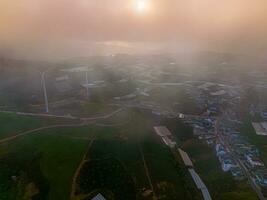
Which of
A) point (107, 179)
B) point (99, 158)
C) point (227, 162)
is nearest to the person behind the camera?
point (107, 179)

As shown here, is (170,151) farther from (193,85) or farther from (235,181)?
(193,85)

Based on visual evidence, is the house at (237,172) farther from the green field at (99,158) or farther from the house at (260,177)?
the house at (260,177)

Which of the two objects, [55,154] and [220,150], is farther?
[220,150]

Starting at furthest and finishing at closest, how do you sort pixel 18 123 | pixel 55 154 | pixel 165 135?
pixel 165 135
pixel 18 123
pixel 55 154

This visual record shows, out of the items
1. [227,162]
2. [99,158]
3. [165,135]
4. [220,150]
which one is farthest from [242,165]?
[99,158]

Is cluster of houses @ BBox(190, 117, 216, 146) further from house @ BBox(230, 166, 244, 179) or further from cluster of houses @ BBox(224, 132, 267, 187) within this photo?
house @ BBox(230, 166, 244, 179)

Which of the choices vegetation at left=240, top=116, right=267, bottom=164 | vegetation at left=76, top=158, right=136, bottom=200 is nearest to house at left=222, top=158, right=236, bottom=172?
vegetation at left=240, top=116, right=267, bottom=164

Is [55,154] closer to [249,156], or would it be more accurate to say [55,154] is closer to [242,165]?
[242,165]

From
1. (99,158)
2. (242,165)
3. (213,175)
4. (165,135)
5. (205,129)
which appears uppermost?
(99,158)

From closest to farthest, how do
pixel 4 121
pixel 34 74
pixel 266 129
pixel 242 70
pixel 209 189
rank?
pixel 209 189 → pixel 4 121 → pixel 266 129 → pixel 34 74 → pixel 242 70

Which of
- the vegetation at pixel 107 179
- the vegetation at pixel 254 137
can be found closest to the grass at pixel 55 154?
the vegetation at pixel 107 179

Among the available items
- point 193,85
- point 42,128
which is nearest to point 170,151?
point 42,128
